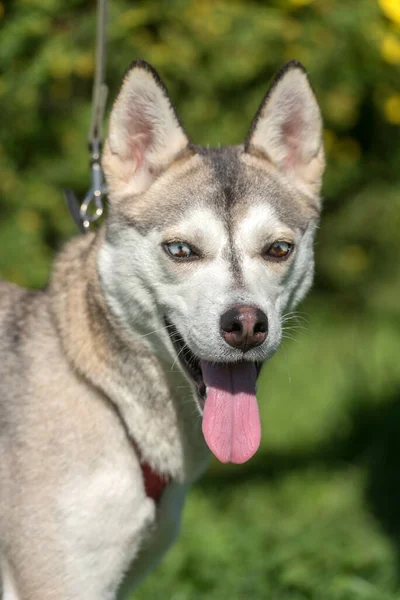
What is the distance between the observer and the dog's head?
2.81 m

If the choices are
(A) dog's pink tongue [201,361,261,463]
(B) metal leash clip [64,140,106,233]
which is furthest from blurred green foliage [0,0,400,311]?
(A) dog's pink tongue [201,361,261,463]

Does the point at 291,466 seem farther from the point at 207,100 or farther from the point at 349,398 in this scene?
the point at 207,100

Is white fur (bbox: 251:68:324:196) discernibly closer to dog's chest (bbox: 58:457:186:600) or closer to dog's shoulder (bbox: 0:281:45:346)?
dog's shoulder (bbox: 0:281:45:346)

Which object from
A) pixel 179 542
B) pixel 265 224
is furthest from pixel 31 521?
pixel 179 542

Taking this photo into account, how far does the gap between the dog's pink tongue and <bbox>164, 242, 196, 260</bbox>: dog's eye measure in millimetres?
360

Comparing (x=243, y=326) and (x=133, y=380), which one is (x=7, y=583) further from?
(x=243, y=326)

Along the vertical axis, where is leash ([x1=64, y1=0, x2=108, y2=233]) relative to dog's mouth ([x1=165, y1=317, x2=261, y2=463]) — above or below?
above

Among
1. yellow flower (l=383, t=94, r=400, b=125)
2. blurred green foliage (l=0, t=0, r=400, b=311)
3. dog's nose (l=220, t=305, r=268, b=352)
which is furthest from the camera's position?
yellow flower (l=383, t=94, r=400, b=125)

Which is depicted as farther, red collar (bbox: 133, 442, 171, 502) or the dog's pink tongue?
red collar (bbox: 133, 442, 171, 502)

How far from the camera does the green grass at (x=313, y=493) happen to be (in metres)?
4.19

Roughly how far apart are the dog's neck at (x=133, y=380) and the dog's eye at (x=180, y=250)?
0.34m

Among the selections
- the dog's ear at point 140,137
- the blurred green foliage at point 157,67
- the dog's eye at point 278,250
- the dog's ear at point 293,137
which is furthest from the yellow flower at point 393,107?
the dog's eye at point 278,250

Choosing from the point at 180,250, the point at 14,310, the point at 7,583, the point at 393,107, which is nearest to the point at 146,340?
the point at 180,250

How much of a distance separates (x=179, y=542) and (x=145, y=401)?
1873 mm
